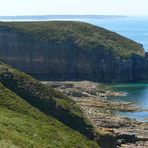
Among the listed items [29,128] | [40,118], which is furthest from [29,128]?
[40,118]

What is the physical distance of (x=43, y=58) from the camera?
468 ft

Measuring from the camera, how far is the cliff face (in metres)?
139

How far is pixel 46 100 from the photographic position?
52.8m

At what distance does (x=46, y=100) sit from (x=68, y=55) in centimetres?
9035

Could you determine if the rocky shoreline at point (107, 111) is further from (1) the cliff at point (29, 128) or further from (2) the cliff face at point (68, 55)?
(2) the cliff face at point (68, 55)

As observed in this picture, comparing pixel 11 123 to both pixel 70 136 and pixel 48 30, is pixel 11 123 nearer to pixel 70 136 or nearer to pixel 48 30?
pixel 70 136

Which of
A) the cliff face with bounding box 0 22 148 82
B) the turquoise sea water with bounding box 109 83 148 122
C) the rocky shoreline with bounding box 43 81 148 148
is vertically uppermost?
the cliff face with bounding box 0 22 148 82

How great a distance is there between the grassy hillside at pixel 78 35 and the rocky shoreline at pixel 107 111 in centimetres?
2311

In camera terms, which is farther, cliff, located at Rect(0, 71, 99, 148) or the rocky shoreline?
the rocky shoreline

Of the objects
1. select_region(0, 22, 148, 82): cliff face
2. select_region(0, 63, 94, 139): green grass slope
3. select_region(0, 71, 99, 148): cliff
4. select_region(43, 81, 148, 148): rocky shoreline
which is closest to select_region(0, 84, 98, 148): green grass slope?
select_region(0, 71, 99, 148): cliff

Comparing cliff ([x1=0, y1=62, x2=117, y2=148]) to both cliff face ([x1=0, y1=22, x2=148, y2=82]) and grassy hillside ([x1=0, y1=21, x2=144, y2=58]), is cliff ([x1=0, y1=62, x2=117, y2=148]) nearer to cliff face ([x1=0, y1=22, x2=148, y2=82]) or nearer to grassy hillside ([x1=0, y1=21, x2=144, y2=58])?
cliff face ([x1=0, y1=22, x2=148, y2=82])

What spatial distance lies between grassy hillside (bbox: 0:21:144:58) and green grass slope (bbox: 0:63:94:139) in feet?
296

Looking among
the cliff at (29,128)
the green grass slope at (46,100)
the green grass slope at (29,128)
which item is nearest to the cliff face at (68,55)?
the green grass slope at (46,100)

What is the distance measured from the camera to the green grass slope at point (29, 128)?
121 ft
